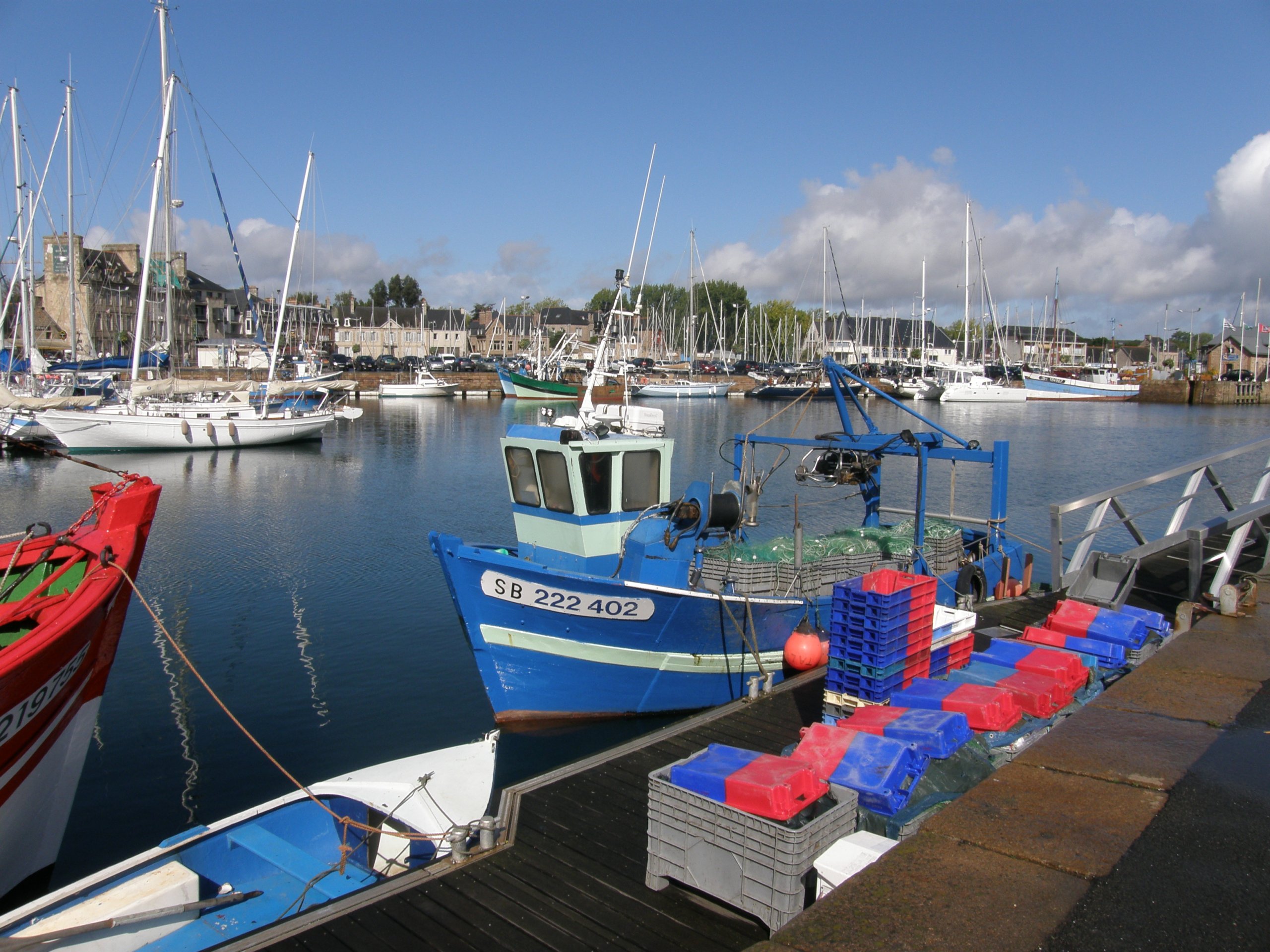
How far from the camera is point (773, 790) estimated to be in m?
4.72

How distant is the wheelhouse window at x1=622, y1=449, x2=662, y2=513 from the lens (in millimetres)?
11305

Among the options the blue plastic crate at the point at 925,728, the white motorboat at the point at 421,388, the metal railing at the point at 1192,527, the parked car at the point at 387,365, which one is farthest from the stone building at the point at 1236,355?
the blue plastic crate at the point at 925,728

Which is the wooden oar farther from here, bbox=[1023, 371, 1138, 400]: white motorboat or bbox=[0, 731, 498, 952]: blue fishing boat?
bbox=[1023, 371, 1138, 400]: white motorboat

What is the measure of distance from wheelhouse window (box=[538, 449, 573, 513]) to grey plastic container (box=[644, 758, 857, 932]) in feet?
20.1

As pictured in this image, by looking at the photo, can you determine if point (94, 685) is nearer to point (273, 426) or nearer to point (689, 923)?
point (689, 923)

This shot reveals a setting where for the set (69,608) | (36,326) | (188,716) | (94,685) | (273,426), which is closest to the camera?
(69,608)

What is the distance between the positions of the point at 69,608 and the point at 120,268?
97.2 meters

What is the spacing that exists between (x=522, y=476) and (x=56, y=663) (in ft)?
18.7

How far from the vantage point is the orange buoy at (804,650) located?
32.5 ft

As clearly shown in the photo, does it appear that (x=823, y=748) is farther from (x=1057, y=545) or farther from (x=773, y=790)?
(x=1057, y=545)

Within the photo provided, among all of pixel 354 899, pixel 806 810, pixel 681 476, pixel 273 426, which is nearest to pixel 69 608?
pixel 354 899

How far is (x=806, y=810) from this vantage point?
5.10 metres

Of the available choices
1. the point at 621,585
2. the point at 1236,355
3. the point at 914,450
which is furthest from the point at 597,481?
the point at 1236,355

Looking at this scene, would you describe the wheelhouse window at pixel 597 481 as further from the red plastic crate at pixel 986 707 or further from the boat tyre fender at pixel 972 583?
the boat tyre fender at pixel 972 583
